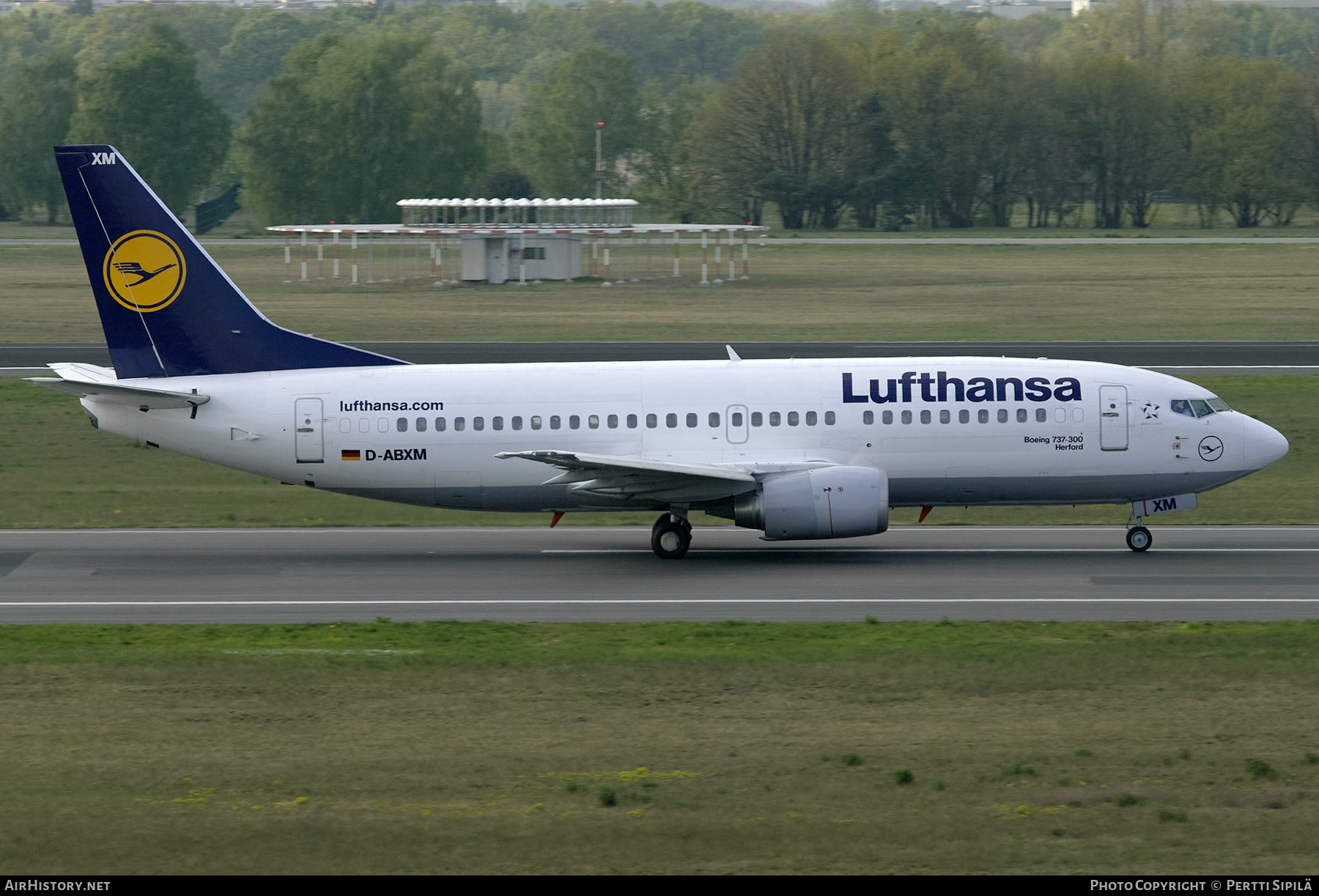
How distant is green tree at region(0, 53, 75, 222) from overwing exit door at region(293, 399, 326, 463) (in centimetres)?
13453

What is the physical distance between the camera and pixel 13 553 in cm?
2970

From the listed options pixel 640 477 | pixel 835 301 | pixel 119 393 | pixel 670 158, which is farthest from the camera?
pixel 670 158

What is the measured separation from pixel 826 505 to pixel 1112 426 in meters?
6.07

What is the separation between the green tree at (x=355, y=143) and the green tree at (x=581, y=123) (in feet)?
31.9

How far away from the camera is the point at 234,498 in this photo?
36094 millimetres

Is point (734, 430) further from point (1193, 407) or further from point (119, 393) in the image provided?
point (119, 393)

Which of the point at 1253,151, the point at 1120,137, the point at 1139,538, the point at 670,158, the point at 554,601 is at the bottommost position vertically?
the point at 554,601

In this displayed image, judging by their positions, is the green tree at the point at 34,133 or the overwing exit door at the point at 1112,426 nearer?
the overwing exit door at the point at 1112,426

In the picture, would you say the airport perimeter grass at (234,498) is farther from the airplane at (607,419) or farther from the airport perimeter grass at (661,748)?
the airport perimeter grass at (661,748)

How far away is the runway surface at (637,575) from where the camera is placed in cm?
2444

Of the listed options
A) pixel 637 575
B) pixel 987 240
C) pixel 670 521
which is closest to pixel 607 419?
pixel 670 521

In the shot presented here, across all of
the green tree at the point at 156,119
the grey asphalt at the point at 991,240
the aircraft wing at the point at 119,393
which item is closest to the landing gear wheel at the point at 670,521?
the aircraft wing at the point at 119,393

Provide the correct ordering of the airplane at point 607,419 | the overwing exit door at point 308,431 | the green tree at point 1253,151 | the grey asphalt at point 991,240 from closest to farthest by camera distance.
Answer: the airplane at point 607,419 < the overwing exit door at point 308,431 < the grey asphalt at point 991,240 < the green tree at point 1253,151

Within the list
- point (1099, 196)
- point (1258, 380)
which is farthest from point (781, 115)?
point (1258, 380)
